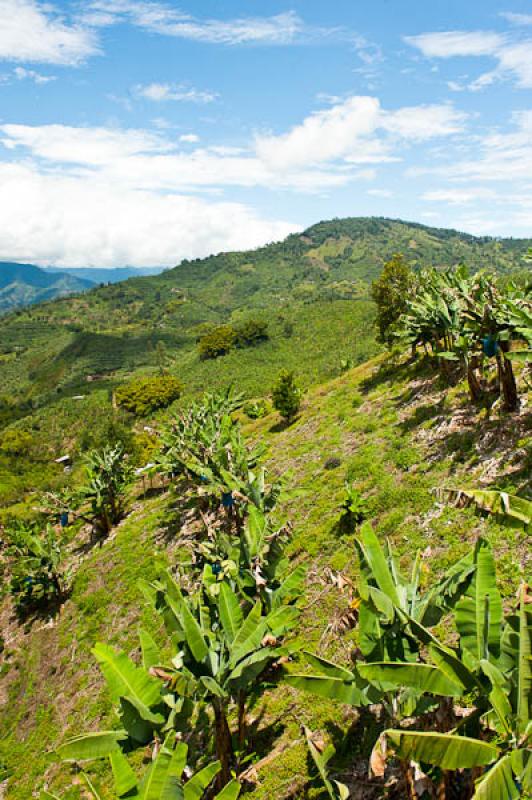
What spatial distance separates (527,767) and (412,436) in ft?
52.0

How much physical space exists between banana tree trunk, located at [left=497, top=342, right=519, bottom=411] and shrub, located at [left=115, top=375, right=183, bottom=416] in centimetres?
8529

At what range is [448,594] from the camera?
6.48 m

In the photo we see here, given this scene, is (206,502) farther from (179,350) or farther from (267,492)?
(179,350)

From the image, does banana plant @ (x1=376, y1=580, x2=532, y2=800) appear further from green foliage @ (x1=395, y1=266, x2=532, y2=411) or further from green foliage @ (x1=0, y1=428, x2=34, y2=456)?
green foliage @ (x1=0, y1=428, x2=34, y2=456)

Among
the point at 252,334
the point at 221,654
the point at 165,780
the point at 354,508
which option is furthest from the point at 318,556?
the point at 252,334

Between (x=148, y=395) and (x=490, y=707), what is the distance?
95.5m

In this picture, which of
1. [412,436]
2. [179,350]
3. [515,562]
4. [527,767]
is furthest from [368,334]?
[179,350]

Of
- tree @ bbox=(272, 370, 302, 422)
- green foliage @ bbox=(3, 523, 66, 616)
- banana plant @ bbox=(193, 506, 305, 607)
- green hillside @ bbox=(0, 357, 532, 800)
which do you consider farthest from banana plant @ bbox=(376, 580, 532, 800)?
tree @ bbox=(272, 370, 302, 422)

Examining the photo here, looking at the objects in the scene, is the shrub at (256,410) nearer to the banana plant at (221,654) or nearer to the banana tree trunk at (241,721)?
the banana tree trunk at (241,721)

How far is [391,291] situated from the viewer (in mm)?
29484

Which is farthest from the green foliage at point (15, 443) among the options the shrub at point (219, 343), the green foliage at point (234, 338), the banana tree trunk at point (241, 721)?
the banana tree trunk at point (241, 721)

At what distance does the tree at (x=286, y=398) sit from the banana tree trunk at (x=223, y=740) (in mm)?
28169

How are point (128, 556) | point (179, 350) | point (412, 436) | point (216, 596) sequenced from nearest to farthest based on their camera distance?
point (216, 596), point (412, 436), point (128, 556), point (179, 350)

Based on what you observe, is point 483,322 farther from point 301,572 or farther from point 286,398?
point 286,398
